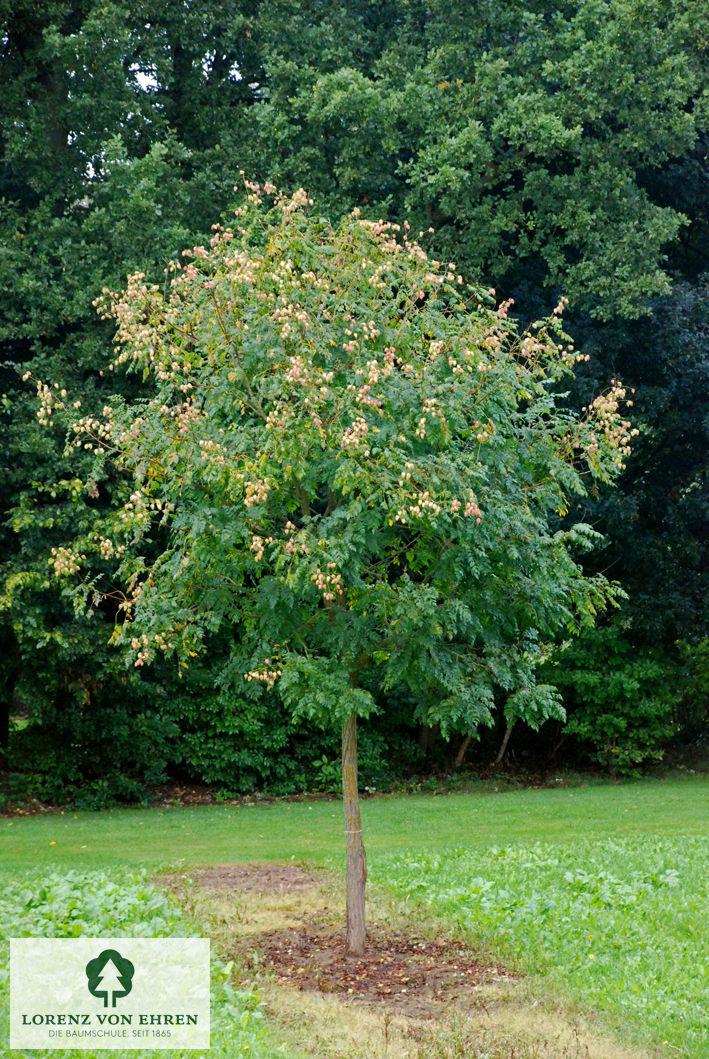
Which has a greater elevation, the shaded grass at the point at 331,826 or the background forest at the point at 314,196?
the background forest at the point at 314,196

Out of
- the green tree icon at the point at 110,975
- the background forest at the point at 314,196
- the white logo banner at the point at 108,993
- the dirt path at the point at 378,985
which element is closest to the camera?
the white logo banner at the point at 108,993

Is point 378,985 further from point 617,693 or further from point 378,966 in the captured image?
point 617,693

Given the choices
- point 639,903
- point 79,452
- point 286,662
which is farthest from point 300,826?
point 286,662

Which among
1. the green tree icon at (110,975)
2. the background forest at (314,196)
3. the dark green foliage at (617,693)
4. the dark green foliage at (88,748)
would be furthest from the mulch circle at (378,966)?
the dark green foliage at (617,693)

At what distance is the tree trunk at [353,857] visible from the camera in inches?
286

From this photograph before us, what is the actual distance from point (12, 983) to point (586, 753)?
1498 centimetres

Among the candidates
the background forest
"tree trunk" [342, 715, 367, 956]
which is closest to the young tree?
"tree trunk" [342, 715, 367, 956]

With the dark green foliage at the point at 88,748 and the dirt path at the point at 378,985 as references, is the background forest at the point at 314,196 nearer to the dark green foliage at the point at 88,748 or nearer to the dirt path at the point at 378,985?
the dark green foliage at the point at 88,748

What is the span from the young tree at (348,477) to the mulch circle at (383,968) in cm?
26

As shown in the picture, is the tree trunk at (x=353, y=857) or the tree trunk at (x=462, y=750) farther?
the tree trunk at (x=462, y=750)

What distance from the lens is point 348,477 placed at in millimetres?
6070

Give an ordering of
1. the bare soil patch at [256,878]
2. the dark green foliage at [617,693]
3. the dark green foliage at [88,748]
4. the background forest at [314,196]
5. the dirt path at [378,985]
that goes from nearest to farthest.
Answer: the dirt path at [378,985] → the bare soil patch at [256,878] → the background forest at [314,196] → the dark green foliage at [88,748] → the dark green foliage at [617,693]

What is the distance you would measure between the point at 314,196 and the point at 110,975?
11283 millimetres

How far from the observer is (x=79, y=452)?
1443 cm
